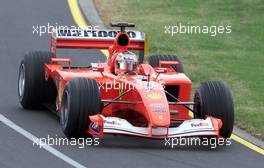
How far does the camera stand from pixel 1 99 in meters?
18.0

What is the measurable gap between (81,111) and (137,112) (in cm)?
88

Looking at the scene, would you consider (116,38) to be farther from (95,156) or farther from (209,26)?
(209,26)

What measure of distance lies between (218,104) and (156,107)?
1.04 metres

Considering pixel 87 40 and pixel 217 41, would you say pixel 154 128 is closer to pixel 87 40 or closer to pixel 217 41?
pixel 87 40

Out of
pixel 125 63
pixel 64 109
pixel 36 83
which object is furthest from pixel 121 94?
pixel 36 83

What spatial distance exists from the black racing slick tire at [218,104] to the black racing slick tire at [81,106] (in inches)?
59.9

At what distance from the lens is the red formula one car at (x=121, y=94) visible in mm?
14477

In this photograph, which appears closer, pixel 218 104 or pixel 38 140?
pixel 38 140

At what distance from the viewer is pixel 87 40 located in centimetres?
1738

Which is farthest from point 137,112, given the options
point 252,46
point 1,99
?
point 252,46

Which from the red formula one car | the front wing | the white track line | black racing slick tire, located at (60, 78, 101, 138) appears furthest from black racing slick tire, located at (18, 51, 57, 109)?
the front wing

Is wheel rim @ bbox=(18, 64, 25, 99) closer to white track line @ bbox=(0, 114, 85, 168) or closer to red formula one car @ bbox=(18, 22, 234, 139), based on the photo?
red formula one car @ bbox=(18, 22, 234, 139)

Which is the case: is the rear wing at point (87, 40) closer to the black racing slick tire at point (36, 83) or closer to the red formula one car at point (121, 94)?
the red formula one car at point (121, 94)

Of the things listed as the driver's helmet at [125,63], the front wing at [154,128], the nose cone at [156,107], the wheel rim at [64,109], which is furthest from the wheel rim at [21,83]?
the nose cone at [156,107]
